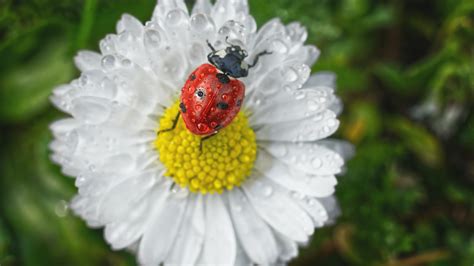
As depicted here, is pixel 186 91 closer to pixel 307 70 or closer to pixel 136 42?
pixel 136 42

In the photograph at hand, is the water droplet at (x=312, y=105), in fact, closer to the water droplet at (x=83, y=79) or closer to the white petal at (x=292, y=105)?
the white petal at (x=292, y=105)

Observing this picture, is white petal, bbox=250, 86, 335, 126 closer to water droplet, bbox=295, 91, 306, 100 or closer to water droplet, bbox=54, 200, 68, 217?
water droplet, bbox=295, 91, 306, 100

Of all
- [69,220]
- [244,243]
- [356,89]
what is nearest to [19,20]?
[69,220]

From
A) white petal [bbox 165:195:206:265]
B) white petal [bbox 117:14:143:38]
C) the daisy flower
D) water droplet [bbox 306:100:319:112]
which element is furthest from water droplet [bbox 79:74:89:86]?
water droplet [bbox 306:100:319:112]

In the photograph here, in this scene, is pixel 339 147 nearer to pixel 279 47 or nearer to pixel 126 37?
pixel 279 47

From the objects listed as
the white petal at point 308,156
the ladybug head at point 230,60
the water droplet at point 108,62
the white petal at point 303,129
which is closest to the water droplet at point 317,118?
the white petal at point 303,129

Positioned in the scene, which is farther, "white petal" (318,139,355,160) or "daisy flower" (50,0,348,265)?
"white petal" (318,139,355,160)
